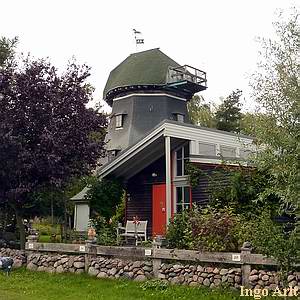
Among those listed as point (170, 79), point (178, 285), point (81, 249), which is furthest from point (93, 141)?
point (170, 79)

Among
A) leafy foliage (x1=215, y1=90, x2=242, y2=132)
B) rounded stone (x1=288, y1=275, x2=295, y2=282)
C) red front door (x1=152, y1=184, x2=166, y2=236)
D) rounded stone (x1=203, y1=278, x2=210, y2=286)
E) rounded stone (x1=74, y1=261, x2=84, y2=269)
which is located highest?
leafy foliage (x1=215, y1=90, x2=242, y2=132)

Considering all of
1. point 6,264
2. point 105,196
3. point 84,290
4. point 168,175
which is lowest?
point 84,290

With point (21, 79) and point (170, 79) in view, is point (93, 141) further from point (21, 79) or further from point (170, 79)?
point (170, 79)

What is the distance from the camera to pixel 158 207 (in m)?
19.3

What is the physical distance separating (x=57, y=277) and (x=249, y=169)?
18.6 ft

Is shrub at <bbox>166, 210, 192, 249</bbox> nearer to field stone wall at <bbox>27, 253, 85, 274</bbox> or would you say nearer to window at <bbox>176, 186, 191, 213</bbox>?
field stone wall at <bbox>27, 253, 85, 274</bbox>

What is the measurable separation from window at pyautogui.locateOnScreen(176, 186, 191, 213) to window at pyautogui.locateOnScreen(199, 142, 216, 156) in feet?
4.50

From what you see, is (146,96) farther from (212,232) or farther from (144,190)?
(212,232)

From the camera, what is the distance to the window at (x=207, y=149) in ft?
57.2

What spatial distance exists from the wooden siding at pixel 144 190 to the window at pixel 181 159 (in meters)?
0.76

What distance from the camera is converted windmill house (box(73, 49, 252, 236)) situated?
17.1m

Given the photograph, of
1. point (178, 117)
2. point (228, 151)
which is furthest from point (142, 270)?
point (178, 117)

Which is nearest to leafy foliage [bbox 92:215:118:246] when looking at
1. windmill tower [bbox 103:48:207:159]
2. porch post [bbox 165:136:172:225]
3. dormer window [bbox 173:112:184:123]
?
porch post [bbox 165:136:172:225]

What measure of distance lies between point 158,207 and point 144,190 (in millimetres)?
977
